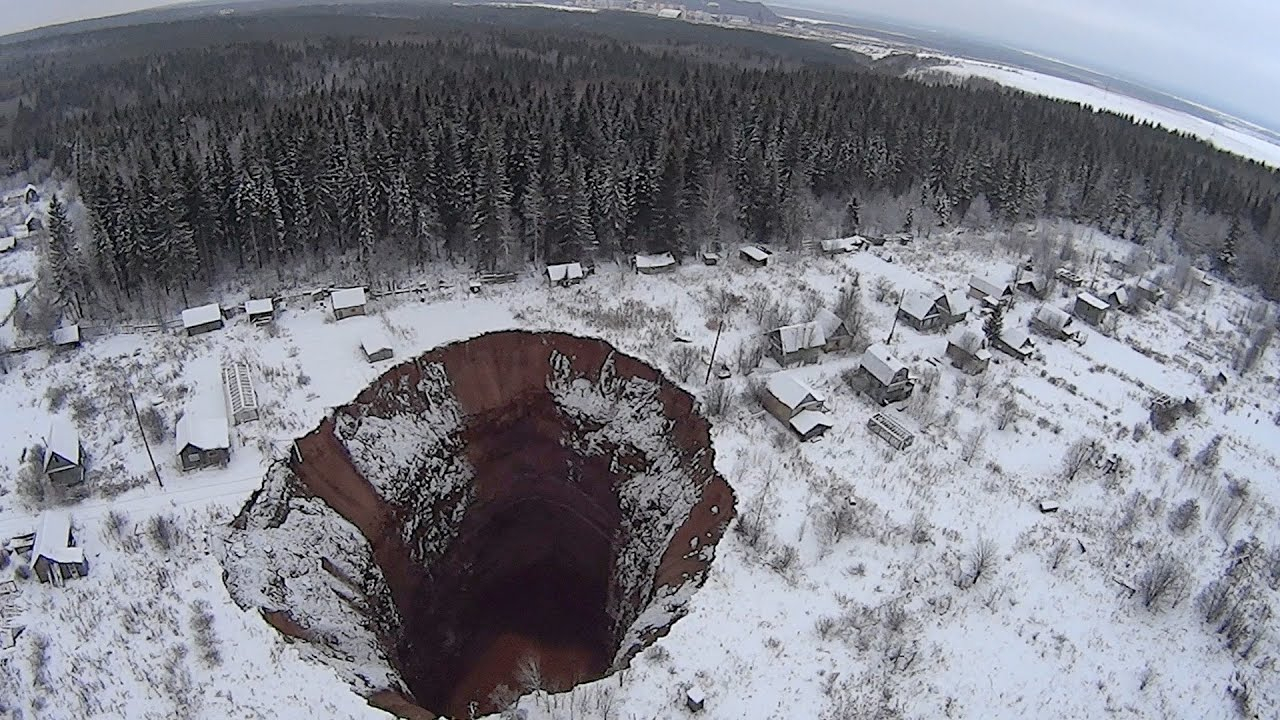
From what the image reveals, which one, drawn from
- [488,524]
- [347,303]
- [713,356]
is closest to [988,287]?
[713,356]

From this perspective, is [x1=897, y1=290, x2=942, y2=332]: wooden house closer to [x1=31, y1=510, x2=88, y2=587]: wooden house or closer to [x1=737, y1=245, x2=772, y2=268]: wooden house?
[x1=737, y1=245, x2=772, y2=268]: wooden house

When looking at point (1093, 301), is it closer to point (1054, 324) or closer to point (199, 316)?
point (1054, 324)

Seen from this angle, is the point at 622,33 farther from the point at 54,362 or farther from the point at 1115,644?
the point at 1115,644

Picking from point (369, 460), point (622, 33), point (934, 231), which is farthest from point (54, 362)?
point (622, 33)

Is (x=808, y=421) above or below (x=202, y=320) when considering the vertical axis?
above

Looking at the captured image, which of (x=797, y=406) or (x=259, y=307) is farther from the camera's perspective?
(x=259, y=307)

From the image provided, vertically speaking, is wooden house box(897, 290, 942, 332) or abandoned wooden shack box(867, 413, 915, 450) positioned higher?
wooden house box(897, 290, 942, 332)

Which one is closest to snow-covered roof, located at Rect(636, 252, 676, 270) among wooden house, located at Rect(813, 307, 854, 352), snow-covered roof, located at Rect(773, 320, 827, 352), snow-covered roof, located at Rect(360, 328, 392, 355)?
wooden house, located at Rect(813, 307, 854, 352)
